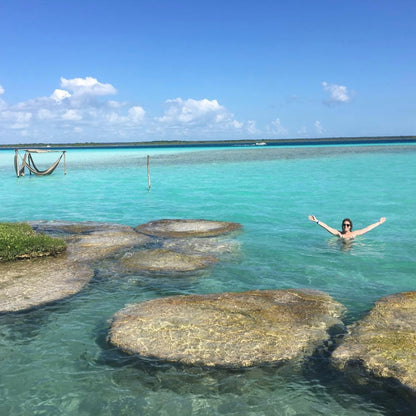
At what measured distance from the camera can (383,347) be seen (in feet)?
26.3

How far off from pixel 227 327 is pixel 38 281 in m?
6.47

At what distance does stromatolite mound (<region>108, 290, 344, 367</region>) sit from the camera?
817cm

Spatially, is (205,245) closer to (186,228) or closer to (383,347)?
(186,228)

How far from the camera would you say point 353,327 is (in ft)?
30.2

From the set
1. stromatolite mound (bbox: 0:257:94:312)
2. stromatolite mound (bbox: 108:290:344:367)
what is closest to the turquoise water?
stromatolite mound (bbox: 108:290:344:367)

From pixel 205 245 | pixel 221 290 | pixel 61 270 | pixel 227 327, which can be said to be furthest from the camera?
pixel 205 245

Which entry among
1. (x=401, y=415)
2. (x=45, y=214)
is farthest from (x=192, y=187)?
(x=401, y=415)

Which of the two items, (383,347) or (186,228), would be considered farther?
(186,228)

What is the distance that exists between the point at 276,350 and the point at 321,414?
1.56 metres

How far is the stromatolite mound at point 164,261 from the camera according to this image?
13.7m

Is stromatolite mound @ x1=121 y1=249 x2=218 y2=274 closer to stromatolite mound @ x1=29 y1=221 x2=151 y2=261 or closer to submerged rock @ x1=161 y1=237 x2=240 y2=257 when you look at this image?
submerged rock @ x1=161 y1=237 x2=240 y2=257

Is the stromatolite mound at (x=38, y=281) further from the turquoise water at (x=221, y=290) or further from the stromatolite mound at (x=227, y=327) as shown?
the stromatolite mound at (x=227, y=327)

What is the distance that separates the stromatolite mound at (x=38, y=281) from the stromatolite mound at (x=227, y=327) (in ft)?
8.55

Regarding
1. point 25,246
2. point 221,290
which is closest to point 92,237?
point 25,246
